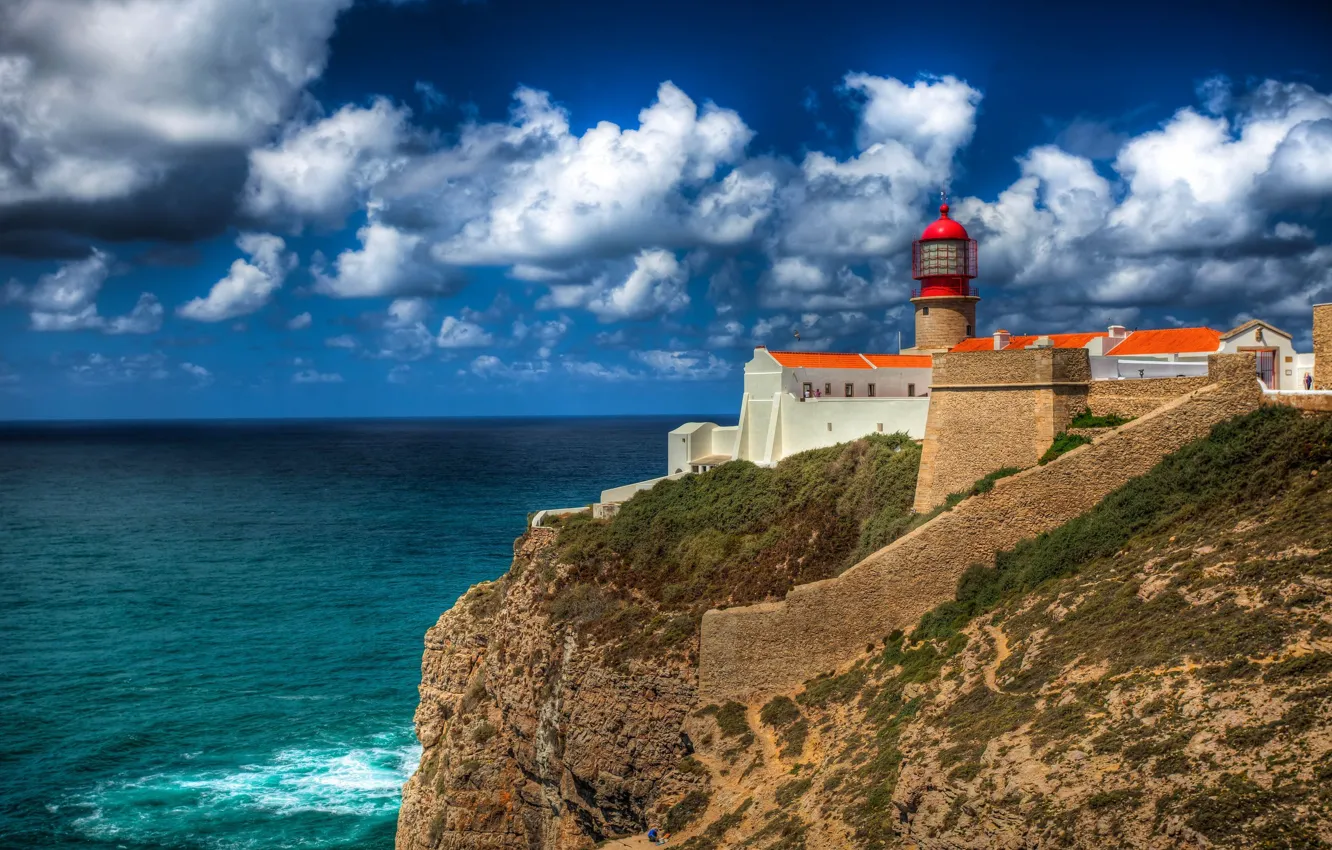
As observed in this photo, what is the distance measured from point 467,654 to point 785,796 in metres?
16.8

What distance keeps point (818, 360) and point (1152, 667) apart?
23424mm

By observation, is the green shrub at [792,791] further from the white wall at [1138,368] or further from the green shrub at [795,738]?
the white wall at [1138,368]

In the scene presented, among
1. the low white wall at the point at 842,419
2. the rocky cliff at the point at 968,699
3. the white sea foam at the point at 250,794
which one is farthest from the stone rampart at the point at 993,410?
the white sea foam at the point at 250,794

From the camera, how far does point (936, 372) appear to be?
79.6 feet

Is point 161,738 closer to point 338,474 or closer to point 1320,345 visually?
point 1320,345

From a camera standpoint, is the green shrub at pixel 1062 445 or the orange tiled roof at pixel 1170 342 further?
the orange tiled roof at pixel 1170 342

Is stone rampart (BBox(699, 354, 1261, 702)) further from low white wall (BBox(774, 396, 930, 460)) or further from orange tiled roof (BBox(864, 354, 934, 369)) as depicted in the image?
orange tiled roof (BBox(864, 354, 934, 369))

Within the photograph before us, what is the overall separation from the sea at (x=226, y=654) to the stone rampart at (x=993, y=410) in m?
21.4

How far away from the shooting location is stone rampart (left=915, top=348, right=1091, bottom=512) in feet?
72.7

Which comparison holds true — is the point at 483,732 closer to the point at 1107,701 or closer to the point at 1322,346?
the point at 1107,701

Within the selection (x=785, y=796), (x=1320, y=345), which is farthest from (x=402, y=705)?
(x=1320, y=345)

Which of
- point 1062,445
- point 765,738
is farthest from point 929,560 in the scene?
point 765,738

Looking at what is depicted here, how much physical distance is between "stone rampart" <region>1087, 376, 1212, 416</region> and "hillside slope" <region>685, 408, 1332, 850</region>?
1.92 m

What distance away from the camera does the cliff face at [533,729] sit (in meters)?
24.3
